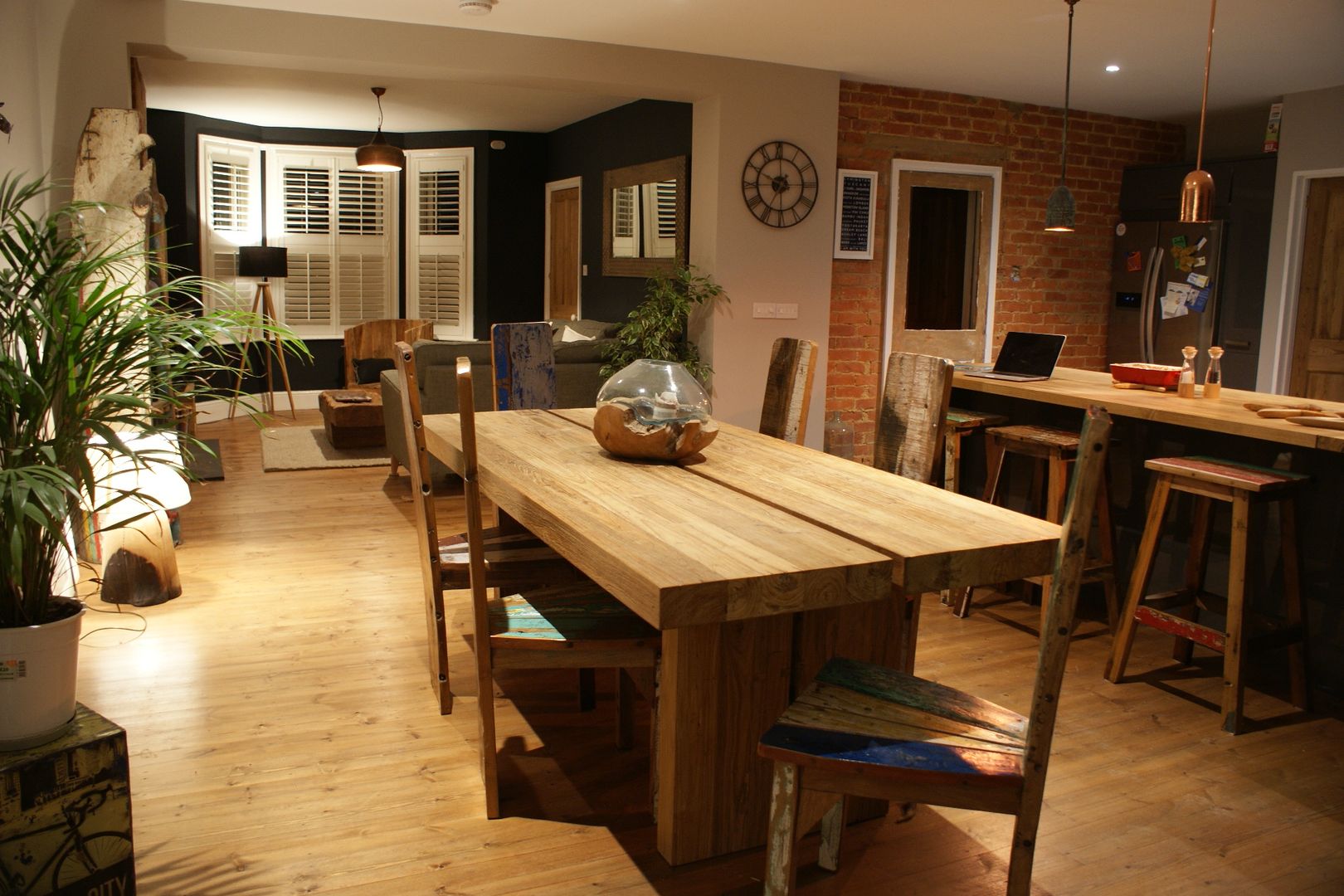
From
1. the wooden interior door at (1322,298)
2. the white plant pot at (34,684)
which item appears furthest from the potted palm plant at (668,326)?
the white plant pot at (34,684)

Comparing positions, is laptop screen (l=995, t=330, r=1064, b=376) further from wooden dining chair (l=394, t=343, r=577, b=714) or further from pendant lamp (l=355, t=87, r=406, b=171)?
pendant lamp (l=355, t=87, r=406, b=171)

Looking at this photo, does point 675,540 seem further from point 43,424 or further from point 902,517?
point 43,424

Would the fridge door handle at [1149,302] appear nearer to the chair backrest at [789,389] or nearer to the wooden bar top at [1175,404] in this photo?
the wooden bar top at [1175,404]

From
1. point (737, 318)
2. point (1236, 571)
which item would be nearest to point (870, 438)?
Result: point (737, 318)

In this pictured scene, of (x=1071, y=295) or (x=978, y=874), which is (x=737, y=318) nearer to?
(x=1071, y=295)

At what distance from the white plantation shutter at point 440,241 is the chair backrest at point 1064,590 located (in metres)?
8.95

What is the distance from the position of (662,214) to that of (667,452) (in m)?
5.04

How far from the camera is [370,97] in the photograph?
7.94 m

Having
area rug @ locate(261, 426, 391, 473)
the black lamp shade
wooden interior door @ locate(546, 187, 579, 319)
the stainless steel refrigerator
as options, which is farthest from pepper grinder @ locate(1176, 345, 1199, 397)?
the black lamp shade

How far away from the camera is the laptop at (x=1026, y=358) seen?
13.9 ft

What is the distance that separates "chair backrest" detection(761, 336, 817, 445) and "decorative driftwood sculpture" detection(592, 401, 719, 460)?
2.60 feet

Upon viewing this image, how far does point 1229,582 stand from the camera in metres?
3.19

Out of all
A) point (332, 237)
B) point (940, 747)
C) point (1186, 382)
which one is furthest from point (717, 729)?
point (332, 237)

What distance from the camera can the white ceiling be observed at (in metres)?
4.80
